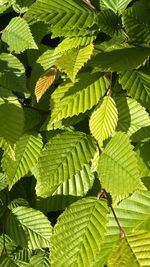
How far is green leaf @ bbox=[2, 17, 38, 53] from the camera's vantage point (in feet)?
6.17

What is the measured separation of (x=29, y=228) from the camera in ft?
5.64

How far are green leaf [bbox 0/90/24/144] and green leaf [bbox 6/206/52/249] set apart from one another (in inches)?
14.8

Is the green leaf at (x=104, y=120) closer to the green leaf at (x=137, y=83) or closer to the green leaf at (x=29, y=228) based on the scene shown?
the green leaf at (x=137, y=83)

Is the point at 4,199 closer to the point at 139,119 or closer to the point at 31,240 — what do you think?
the point at 31,240

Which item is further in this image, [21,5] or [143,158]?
[21,5]

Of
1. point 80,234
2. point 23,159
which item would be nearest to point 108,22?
point 23,159

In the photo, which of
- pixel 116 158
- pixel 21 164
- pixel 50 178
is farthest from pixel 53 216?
pixel 116 158

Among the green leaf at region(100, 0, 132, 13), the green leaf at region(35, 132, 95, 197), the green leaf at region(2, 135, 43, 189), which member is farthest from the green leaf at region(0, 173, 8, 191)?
the green leaf at region(100, 0, 132, 13)

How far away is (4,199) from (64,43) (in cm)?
68

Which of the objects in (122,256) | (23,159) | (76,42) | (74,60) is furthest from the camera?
(23,159)

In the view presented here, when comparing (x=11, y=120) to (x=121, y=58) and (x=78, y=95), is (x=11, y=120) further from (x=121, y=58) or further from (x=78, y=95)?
(x=121, y=58)

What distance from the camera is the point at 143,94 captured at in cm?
143

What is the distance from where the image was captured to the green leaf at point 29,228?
1.67m

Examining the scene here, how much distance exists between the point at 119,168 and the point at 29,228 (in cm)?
55
